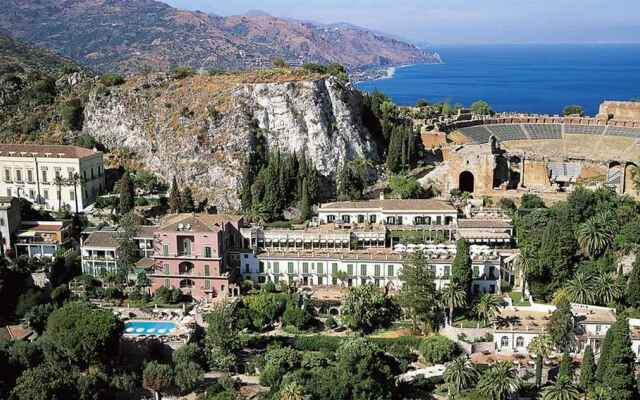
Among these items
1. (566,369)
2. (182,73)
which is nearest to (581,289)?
(566,369)

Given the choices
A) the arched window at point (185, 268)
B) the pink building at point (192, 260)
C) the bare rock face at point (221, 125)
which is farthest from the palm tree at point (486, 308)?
the bare rock face at point (221, 125)

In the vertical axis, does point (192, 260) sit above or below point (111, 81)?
below

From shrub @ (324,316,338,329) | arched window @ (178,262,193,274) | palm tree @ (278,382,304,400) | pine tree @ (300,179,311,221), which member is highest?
pine tree @ (300,179,311,221)

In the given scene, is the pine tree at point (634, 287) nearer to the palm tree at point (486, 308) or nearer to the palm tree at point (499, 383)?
the palm tree at point (486, 308)

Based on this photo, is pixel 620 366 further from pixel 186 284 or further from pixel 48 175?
pixel 48 175

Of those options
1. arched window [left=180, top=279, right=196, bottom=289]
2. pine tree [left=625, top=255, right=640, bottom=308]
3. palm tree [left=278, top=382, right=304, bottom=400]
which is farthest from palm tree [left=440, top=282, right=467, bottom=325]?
arched window [left=180, top=279, right=196, bottom=289]

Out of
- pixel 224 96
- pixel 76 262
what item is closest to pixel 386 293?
pixel 76 262

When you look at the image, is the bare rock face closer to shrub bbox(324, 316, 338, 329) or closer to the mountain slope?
the mountain slope
